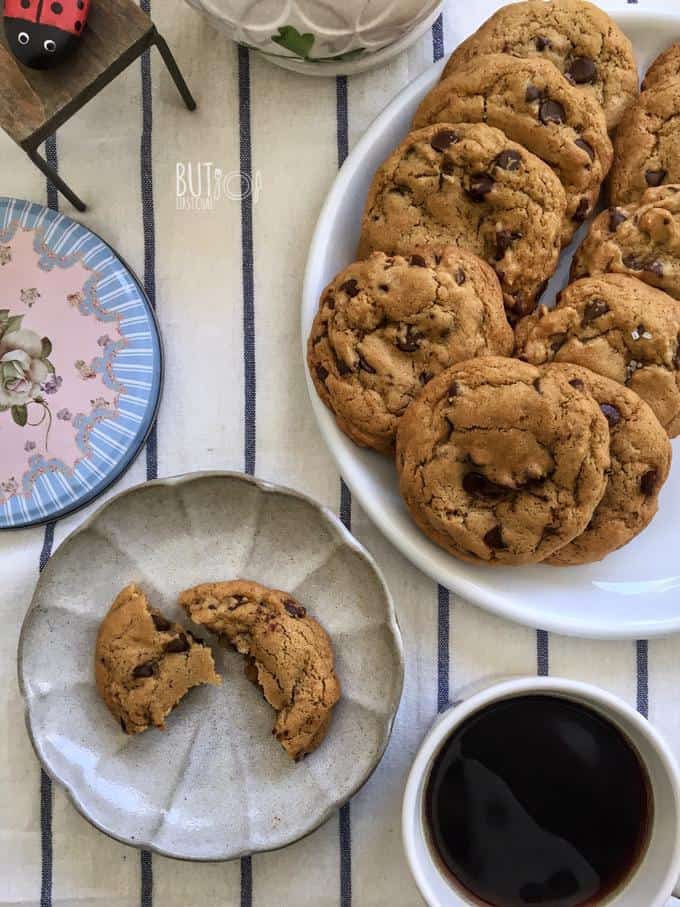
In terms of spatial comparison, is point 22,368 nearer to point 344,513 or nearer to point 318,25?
point 344,513

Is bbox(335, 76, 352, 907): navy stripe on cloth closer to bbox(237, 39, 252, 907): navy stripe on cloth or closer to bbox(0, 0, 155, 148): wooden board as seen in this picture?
bbox(237, 39, 252, 907): navy stripe on cloth

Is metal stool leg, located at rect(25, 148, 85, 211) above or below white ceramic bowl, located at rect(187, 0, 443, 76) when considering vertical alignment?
below

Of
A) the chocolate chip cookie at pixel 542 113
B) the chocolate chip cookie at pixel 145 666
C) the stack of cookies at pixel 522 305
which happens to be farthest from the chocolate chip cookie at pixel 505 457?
the chocolate chip cookie at pixel 145 666

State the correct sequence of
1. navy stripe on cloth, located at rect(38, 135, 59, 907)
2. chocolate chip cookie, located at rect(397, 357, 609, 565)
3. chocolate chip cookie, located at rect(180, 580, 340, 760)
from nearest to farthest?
chocolate chip cookie, located at rect(397, 357, 609, 565) → chocolate chip cookie, located at rect(180, 580, 340, 760) → navy stripe on cloth, located at rect(38, 135, 59, 907)

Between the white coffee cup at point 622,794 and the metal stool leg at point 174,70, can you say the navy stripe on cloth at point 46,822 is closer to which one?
the white coffee cup at point 622,794

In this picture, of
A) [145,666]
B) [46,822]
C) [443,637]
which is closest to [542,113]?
[443,637]

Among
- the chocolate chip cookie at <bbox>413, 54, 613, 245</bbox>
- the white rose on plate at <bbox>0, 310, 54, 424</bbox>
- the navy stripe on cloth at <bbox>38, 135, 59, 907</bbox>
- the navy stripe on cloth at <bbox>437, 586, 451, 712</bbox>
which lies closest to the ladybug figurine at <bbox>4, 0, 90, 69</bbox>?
the white rose on plate at <bbox>0, 310, 54, 424</bbox>
